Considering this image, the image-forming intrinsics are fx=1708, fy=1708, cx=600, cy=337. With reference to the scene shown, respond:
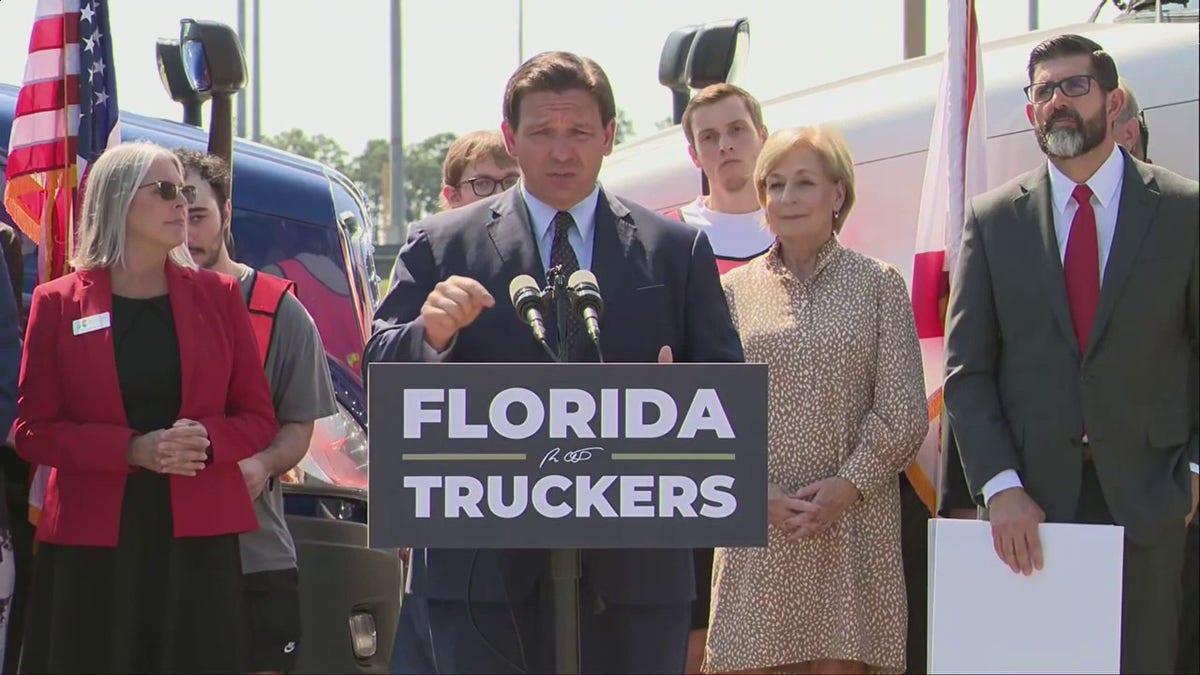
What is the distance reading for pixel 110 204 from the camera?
462 centimetres

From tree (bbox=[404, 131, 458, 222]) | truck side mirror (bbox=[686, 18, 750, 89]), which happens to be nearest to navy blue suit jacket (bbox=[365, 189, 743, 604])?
truck side mirror (bbox=[686, 18, 750, 89])

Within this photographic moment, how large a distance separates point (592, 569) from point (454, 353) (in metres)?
0.54

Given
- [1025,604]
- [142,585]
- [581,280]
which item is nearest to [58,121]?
A: [142,585]

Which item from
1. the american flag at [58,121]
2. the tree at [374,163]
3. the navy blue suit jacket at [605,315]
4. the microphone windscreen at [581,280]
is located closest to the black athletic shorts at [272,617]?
the american flag at [58,121]

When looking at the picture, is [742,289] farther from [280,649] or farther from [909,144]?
[280,649]

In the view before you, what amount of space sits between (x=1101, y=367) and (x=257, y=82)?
28.8 metres

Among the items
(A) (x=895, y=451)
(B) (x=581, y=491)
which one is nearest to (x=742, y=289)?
(A) (x=895, y=451)

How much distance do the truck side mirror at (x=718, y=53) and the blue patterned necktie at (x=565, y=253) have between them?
3.13 m

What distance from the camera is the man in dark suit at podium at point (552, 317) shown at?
353 cm

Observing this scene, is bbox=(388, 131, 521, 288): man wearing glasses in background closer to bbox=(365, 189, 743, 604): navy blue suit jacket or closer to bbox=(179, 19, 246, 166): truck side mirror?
bbox=(179, 19, 246, 166): truck side mirror

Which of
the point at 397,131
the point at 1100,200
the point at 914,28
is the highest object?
the point at 397,131

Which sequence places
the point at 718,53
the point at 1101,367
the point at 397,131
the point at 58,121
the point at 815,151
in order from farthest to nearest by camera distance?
the point at 397,131, the point at 718,53, the point at 58,121, the point at 815,151, the point at 1101,367

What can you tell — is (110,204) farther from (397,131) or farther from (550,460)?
(397,131)
